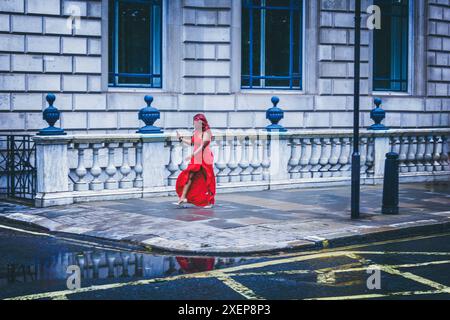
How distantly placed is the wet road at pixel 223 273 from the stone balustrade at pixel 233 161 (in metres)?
3.31

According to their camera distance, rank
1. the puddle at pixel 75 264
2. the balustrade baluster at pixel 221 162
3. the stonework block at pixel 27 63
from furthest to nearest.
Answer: the stonework block at pixel 27 63 < the balustrade baluster at pixel 221 162 < the puddle at pixel 75 264

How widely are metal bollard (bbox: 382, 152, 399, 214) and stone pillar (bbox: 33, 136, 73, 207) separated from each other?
5271 mm

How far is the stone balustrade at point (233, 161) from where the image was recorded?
13.3 metres

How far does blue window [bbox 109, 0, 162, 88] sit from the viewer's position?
59.3 feet

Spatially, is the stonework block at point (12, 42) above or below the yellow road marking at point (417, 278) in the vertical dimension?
above

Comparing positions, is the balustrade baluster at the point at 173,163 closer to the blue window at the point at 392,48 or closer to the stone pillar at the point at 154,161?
the stone pillar at the point at 154,161

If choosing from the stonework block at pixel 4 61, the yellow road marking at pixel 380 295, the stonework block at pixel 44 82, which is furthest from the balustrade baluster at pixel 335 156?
the yellow road marking at pixel 380 295

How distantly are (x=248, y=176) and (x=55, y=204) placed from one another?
168 inches

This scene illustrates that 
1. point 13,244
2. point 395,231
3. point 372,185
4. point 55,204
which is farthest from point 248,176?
point 13,244

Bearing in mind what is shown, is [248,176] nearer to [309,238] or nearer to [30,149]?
[30,149]

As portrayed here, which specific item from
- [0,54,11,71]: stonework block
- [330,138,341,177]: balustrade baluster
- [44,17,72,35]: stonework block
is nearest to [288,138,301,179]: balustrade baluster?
[330,138,341,177]: balustrade baluster

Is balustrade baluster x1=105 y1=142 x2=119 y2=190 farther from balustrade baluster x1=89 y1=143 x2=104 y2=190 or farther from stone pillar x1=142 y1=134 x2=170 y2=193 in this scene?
stone pillar x1=142 y1=134 x2=170 y2=193
